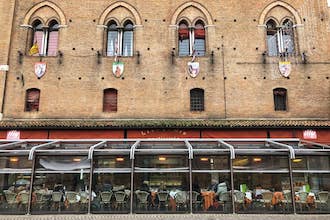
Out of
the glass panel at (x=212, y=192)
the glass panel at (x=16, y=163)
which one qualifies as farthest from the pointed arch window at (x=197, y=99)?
the glass panel at (x=16, y=163)

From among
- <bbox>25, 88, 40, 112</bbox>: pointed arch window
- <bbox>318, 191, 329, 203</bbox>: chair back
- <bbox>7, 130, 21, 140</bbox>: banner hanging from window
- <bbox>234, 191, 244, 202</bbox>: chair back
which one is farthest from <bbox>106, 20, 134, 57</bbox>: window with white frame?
<bbox>318, 191, 329, 203</bbox>: chair back

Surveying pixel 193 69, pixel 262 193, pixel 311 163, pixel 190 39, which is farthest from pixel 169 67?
pixel 311 163

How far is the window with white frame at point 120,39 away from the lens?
57.2ft

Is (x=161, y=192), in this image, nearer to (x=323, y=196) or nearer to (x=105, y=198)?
(x=105, y=198)

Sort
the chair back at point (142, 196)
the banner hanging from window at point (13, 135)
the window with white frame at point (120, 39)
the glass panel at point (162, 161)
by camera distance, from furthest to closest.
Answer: the window with white frame at point (120, 39), the banner hanging from window at point (13, 135), the glass panel at point (162, 161), the chair back at point (142, 196)

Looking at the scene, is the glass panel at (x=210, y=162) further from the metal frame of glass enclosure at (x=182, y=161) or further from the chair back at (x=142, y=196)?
the chair back at (x=142, y=196)

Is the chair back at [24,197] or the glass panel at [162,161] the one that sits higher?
the glass panel at [162,161]

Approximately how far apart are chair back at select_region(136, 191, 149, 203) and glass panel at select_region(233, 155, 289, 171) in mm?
3423

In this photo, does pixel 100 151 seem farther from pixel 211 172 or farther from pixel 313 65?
pixel 313 65

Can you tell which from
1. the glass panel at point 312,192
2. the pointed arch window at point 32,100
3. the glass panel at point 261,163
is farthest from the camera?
the pointed arch window at point 32,100

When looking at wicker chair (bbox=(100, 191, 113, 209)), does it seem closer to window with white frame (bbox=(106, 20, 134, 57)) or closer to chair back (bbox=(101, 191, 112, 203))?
chair back (bbox=(101, 191, 112, 203))

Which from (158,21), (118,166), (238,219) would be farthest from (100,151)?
(158,21)

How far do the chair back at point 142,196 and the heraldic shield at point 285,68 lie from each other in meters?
9.68

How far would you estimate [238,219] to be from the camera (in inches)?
434
